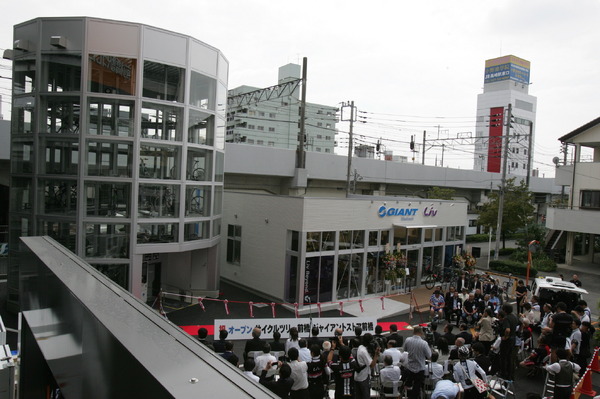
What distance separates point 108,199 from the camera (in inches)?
614

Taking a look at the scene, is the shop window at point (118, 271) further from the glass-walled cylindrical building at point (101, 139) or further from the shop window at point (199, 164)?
the shop window at point (199, 164)

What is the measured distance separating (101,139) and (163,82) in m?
3.09

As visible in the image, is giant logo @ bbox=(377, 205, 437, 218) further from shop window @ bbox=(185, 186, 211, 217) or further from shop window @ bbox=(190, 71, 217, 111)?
shop window @ bbox=(190, 71, 217, 111)

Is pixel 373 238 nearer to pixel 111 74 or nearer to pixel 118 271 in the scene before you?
pixel 118 271

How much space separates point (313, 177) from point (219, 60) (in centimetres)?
1711

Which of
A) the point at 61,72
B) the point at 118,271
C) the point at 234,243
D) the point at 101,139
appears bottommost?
the point at 118,271

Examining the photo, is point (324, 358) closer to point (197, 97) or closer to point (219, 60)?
point (197, 97)

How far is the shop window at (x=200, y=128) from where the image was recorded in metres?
17.1

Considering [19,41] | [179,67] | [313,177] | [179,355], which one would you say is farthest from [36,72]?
[313,177]

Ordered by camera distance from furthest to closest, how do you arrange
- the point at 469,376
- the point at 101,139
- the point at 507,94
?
the point at 507,94
the point at 101,139
the point at 469,376

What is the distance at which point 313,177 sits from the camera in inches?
1342

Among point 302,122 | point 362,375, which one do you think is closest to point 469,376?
point 362,375

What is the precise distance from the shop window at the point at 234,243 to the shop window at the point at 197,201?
11.2 feet

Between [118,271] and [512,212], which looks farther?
[512,212]
